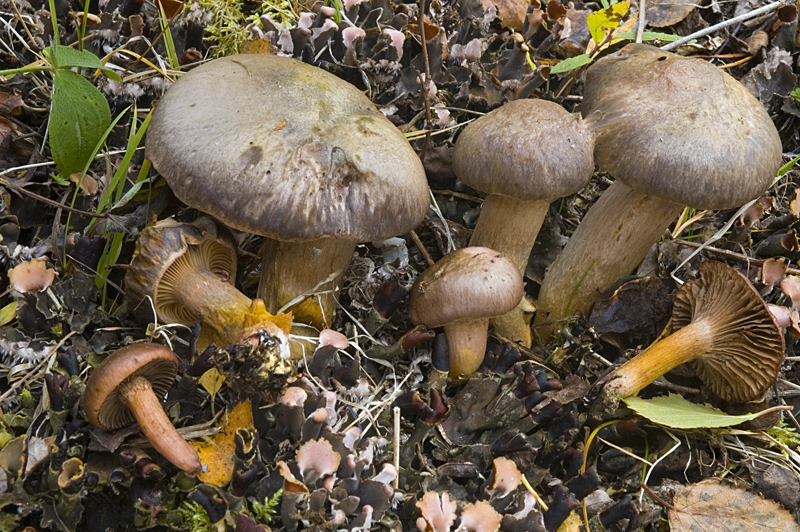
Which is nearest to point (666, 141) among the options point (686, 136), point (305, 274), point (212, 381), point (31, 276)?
point (686, 136)

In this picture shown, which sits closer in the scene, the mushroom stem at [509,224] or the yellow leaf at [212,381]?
the yellow leaf at [212,381]

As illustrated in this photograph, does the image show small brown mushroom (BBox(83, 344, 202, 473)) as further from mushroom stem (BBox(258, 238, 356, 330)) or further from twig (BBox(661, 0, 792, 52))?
twig (BBox(661, 0, 792, 52))

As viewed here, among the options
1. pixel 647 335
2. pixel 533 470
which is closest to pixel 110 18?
pixel 533 470

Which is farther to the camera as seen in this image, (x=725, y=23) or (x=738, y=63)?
(x=738, y=63)

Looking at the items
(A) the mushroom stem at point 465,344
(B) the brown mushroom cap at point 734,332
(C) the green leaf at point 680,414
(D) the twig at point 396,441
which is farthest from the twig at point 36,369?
(B) the brown mushroom cap at point 734,332

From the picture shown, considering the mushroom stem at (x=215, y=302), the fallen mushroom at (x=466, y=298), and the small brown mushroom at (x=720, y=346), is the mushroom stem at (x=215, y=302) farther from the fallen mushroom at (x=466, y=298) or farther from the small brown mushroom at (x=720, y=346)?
the small brown mushroom at (x=720, y=346)

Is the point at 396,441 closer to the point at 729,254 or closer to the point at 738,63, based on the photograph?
the point at 729,254

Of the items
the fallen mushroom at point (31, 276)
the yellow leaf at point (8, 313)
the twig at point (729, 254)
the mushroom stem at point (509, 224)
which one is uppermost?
the fallen mushroom at point (31, 276)
